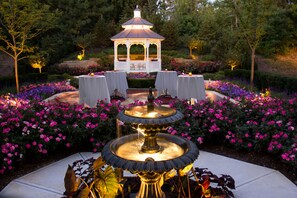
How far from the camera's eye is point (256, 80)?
1587 cm

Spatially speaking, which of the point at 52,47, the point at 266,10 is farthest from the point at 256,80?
the point at 52,47

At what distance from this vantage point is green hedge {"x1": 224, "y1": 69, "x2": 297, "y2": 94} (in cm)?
1215

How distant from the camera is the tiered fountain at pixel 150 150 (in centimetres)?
236

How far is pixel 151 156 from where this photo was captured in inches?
110

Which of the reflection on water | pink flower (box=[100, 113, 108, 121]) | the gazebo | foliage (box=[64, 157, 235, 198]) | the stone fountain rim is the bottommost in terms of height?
foliage (box=[64, 157, 235, 198])

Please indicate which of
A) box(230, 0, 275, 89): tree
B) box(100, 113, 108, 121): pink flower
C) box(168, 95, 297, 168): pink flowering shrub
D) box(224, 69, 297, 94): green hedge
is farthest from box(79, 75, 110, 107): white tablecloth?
box(230, 0, 275, 89): tree

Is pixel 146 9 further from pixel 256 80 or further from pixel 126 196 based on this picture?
pixel 126 196

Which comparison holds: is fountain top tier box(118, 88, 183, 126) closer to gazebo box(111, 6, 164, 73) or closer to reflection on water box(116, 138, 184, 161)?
reflection on water box(116, 138, 184, 161)

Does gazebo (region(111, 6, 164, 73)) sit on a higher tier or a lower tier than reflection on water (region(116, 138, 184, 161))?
higher

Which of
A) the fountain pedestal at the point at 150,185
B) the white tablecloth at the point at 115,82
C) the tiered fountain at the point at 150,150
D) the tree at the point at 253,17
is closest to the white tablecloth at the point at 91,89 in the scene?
the white tablecloth at the point at 115,82

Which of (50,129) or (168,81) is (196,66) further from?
(50,129)

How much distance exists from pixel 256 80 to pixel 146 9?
767 inches

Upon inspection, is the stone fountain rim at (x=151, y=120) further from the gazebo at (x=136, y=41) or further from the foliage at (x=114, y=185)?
the gazebo at (x=136, y=41)

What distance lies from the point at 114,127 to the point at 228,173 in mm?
2134
